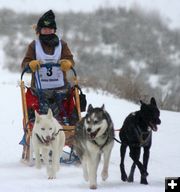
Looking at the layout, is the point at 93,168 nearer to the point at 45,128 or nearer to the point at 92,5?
the point at 45,128

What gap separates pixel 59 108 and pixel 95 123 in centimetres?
171

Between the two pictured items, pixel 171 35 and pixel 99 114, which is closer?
pixel 99 114

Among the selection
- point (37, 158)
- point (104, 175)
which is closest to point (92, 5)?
point (37, 158)

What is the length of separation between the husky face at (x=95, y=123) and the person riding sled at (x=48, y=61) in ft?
5.09

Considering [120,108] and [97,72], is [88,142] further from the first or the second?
[97,72]

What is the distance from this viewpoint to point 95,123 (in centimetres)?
519

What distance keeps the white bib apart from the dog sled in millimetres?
65

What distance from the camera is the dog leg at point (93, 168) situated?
5.12 meters

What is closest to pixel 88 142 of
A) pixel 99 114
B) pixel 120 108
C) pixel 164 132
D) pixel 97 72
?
pixel 99 114

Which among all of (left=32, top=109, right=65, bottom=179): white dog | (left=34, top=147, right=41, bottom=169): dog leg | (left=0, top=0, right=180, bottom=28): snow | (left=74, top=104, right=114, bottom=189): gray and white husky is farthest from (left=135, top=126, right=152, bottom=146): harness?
(left=0, top=0, right=180, bottom=28): snow

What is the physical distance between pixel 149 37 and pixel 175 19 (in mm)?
1957

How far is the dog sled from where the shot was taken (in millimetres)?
6641

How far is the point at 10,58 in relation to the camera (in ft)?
71.0

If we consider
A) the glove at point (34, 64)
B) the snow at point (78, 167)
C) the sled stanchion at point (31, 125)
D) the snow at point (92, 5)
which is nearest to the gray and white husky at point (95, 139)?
the snow at point (78, 167)
